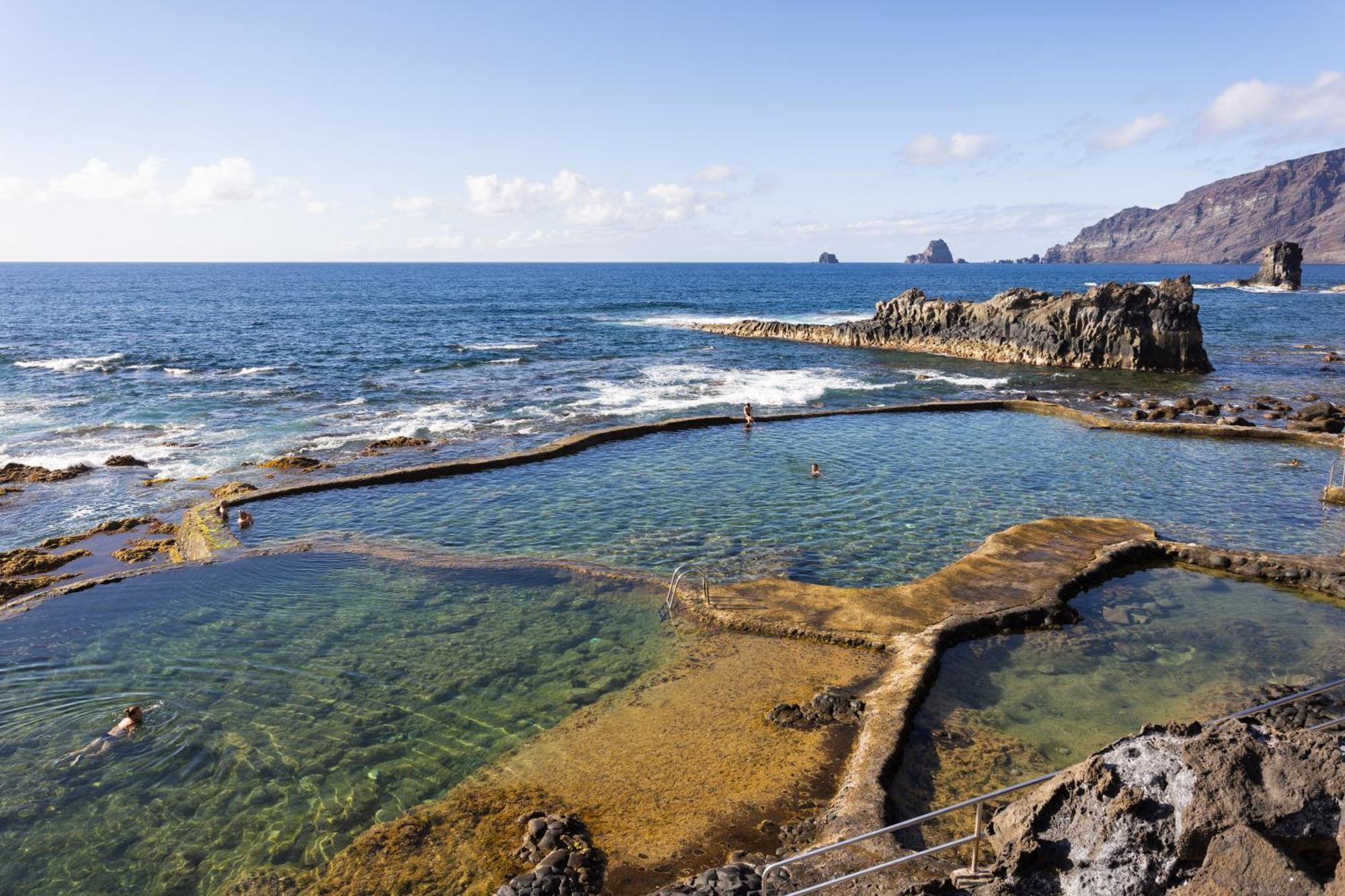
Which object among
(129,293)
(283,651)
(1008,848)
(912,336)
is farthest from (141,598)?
(129,293)

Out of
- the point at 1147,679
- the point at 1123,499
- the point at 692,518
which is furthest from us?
the point at 1123,499

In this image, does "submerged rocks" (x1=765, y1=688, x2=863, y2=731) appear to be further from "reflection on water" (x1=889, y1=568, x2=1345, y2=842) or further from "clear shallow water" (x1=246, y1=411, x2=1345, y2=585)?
"clear shallow water" (x1=246, y1=411, x2=1345, y2=585)

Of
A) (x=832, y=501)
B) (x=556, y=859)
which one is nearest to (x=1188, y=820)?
(x=556, y=859)

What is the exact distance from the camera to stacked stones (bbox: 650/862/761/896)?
9844 mm

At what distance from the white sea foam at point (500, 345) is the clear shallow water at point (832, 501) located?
40.3m

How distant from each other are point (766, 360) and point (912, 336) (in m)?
16.9

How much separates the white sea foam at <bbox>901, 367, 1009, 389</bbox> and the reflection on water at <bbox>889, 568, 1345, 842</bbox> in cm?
3509

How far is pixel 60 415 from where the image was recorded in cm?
4300

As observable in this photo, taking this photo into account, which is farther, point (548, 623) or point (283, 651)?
point (548, 623)

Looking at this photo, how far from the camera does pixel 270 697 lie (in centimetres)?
1561

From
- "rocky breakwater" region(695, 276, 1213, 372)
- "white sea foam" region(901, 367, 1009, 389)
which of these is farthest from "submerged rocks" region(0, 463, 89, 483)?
"rocky breakwater" region(695, 276, 1213, 372)

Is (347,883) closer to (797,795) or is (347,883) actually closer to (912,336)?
(797,795)

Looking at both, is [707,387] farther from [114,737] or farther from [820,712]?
[114,737]

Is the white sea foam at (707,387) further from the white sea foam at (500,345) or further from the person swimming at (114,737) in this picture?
the person swimming at (114,737)
